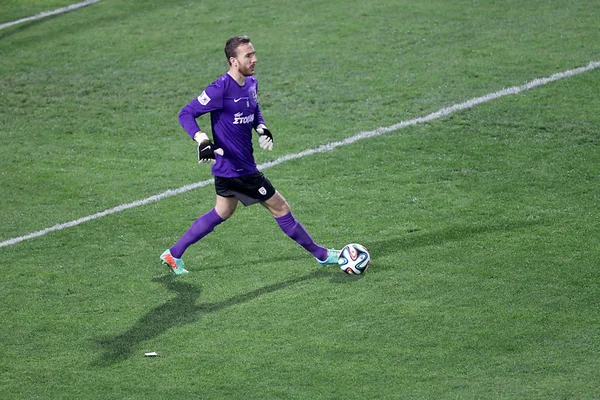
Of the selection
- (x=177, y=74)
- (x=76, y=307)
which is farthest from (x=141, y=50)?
(x=76, y=307)

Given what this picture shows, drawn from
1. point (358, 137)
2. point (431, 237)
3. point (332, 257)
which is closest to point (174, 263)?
point (332, 257)

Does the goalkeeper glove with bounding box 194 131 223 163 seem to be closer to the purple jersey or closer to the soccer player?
the soccer player

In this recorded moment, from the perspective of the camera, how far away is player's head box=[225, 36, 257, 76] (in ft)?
26.9

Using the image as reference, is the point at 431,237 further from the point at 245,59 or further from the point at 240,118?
the point at 245,59

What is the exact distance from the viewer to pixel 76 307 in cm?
812

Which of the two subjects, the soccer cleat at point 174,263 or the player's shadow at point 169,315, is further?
the soccer cleat at point 174,263

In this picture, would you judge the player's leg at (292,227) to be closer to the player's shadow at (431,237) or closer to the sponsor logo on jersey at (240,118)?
the player's shadow at (431,237)

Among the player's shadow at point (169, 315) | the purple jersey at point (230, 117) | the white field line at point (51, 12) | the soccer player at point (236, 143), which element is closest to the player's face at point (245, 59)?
the soccer player at point (236, 143)

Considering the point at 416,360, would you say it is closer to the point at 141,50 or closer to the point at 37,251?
the point at 37,251

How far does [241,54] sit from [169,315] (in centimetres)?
215

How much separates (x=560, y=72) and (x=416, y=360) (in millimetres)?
6955

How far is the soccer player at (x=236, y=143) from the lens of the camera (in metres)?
8.27

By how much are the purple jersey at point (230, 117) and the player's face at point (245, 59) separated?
132 millimetres

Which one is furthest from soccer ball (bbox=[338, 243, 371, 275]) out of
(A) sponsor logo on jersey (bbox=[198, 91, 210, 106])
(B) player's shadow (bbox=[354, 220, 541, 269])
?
(A) sponsor logo on jersey (bbox=[198, 91, 210, 106])
